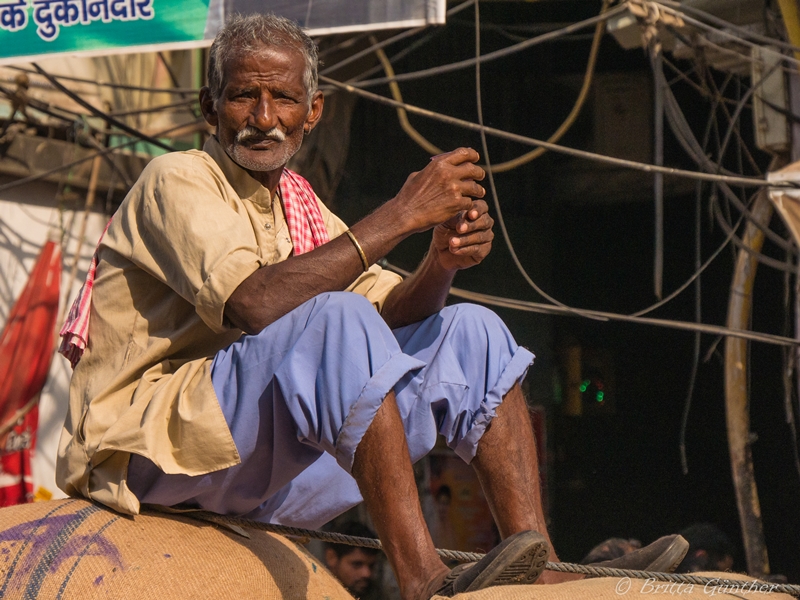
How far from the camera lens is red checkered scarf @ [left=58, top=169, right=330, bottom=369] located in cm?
247

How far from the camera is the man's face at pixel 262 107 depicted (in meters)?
2.47

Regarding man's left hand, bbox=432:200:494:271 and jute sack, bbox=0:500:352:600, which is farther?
→ man's left hand, bbox=432:200:494:271

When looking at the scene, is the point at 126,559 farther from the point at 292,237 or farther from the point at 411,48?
the point at 411,48

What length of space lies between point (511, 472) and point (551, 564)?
12.4 inches

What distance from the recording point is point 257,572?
237 centimetres

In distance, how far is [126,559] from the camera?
2246mm

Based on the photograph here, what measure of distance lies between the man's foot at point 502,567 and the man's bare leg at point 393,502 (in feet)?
0.24

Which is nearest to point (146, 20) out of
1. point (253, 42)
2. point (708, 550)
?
point (253, 42)

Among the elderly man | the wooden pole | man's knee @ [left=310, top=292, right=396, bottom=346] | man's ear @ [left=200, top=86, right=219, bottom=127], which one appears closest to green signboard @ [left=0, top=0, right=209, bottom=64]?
man's ear @ [left=200, top=86, right=219, bottom=127]

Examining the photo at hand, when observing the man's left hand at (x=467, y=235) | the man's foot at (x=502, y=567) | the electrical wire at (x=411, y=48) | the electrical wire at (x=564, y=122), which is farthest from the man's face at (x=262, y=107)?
the electrical wire at (x=411, y=48)

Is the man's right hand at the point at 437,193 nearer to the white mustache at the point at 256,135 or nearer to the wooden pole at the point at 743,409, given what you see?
the white mustache at the point at 256,135

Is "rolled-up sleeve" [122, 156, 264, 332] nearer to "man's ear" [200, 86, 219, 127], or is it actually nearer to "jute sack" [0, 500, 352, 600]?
"man's ear" [200, 86, 219, 127]

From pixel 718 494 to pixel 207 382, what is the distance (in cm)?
407

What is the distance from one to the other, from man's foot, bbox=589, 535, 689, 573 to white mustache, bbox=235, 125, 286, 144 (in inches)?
53.8
